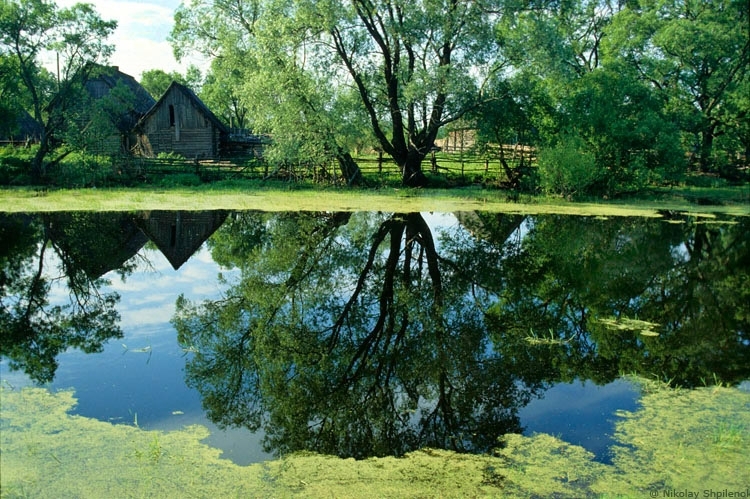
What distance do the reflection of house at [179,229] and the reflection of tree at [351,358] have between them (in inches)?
66.6

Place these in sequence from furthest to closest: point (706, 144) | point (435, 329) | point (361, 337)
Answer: point (706, 144), point (435, 329), point (361, 337)

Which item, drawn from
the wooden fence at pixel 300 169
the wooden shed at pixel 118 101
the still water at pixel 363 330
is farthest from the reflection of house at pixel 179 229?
the wooden shed at pixel 118 101

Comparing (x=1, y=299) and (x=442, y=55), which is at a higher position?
(x=442, y=55)

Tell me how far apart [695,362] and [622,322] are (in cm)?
140

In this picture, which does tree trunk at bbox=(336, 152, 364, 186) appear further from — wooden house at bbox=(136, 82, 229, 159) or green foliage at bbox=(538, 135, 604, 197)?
wooden house at bbox=(136, 82, 229, 159)

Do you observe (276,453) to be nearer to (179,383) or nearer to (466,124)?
(179,383)

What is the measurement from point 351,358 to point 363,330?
1035 millimetres

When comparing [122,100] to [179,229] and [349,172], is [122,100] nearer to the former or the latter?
[349,172]

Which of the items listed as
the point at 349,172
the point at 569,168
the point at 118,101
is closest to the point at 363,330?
the point at 569,168

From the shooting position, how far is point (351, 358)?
22.0 feet

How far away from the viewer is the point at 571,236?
1511cm

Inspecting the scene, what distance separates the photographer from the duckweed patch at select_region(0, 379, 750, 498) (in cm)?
410

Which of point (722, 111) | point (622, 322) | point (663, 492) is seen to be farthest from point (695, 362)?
point (722, 111)

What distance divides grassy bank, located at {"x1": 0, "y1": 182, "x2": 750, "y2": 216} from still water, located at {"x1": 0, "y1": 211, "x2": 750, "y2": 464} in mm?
5408
